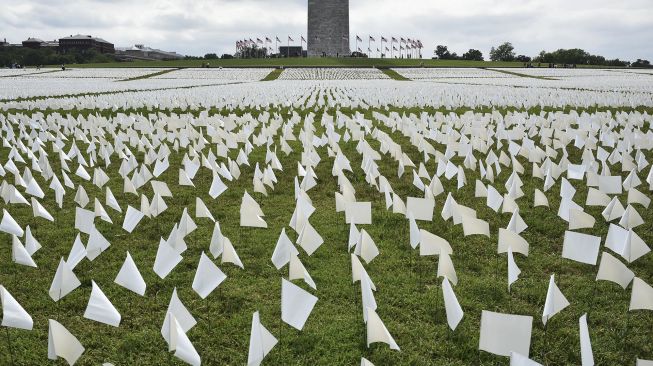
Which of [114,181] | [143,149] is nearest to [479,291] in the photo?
[114,181]

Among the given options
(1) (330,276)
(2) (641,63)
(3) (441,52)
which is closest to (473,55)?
(3) (441,52)

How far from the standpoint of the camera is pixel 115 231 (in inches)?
231

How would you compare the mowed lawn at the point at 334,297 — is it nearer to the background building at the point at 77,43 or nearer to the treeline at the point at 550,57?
the treeline at the point at 550,57

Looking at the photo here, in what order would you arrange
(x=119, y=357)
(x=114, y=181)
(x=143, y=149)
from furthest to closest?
(x=143, y=149), (x=114, y=181), (x=119, y=357)

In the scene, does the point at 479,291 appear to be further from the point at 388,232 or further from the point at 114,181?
the point at 114,181

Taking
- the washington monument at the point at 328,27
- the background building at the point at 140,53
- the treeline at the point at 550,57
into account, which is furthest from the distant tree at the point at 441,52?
the background building at the point at 140,53

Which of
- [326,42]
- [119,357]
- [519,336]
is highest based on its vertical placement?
[326,42]

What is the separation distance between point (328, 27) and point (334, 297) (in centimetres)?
9174

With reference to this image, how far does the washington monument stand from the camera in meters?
90.9

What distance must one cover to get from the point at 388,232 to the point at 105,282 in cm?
300

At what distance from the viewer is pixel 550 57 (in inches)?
3784

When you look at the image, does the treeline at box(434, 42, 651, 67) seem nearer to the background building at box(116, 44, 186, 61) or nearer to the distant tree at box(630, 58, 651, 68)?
the distant tree at box(630, 58, 651, 68)

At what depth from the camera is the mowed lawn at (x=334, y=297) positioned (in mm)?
3514

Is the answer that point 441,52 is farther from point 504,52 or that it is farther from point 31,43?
point 31,43
